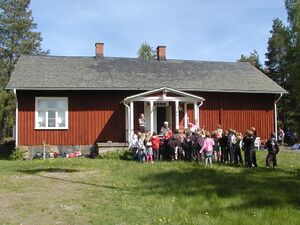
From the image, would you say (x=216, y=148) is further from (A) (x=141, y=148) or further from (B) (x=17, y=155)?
(B) (x=17, y=155)

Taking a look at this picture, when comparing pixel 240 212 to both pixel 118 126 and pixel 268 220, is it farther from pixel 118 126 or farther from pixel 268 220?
pixel 118 126

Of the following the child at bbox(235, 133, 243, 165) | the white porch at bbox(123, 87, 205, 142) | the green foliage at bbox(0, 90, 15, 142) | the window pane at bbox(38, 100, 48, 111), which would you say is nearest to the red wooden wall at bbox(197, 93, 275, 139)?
the white porch at bbox(123, 87, 205, 142)

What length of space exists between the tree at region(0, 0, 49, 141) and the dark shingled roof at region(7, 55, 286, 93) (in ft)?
69.5

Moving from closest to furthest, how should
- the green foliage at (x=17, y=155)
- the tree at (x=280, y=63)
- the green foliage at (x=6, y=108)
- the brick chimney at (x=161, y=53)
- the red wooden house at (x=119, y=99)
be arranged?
the green foliage at (x=17, y=155) < the red wooden house at (x=119, y=99) < the brick chimney at (x=161, y=53) < the green foliage at (x=6, y=108) < the tree at (x=280, y=63)

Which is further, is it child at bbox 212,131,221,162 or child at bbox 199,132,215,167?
child at bbox 212,131,221,162

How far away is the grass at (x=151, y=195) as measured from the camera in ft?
29.6

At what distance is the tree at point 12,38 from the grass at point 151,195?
33.3 m

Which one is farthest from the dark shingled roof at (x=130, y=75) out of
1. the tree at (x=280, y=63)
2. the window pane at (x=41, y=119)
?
the tree at (x=280, y=63)

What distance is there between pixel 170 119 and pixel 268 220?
16905 mm

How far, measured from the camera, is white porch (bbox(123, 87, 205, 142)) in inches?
931

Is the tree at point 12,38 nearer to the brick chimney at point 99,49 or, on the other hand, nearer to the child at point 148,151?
the brick chimney at point 99,49

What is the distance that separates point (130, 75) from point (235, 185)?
15538mm

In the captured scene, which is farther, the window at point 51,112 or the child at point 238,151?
the window at point 51,112

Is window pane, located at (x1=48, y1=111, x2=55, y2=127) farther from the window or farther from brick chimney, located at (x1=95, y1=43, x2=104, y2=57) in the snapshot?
brick chimney, located at (x1=95, y1=43, x2=104, y2=57)
